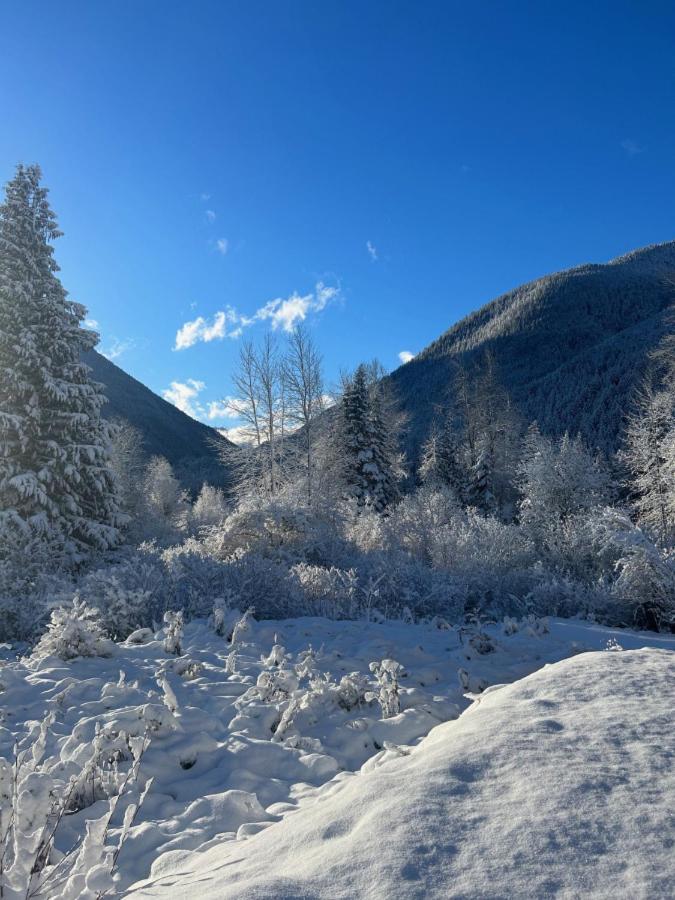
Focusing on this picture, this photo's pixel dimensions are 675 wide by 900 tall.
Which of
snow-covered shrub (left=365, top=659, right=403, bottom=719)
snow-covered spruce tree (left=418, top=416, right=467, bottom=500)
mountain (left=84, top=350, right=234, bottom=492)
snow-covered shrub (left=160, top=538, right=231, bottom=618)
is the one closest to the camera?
snow-covered shrub (left=365, top=659, right=403, bottom=719)

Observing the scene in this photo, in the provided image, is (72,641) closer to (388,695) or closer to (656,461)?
(388,695)

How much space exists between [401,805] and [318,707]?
2132 mm

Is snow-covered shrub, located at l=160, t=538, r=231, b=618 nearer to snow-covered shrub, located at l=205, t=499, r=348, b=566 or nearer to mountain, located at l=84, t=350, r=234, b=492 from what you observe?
snow-covered shrub, located at l=205, t=499, r=348, b=566

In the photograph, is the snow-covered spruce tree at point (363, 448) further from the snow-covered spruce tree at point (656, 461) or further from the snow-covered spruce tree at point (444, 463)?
the snow-covered spruce tree at point (656, 461)

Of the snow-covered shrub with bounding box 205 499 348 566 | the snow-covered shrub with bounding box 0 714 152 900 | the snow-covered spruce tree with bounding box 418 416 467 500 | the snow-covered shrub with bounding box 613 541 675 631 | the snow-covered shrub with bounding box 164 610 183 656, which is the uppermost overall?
the snow-covered spruce tree with bounding box 418 416 467 500

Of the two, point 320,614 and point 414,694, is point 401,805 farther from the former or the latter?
point 320,614

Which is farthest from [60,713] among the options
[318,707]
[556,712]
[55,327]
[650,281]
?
[650,281]

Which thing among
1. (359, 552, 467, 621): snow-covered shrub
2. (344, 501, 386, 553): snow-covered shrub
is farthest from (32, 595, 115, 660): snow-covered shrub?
(344, 501, 386, 553): snow-covered shrub

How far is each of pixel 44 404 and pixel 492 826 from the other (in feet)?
40.6

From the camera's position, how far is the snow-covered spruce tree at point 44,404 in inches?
423

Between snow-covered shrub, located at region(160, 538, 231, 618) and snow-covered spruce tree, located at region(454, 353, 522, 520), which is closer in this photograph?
snow-covered shrub, located at region(160, 538, 231, 618)

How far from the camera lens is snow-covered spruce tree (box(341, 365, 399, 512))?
2120 cm

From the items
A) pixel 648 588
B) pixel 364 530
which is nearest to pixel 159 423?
pixel 364 530

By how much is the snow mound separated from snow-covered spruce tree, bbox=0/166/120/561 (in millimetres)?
10235
